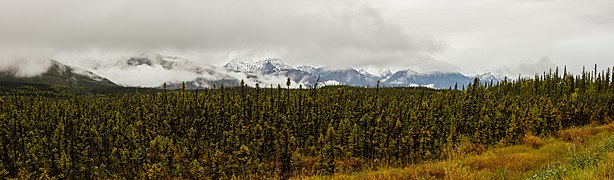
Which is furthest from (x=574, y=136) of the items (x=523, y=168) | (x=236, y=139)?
(x=236, y=139)

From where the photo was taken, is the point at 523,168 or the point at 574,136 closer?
the point at 523,168

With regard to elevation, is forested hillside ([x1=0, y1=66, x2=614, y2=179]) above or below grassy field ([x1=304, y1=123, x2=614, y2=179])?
below

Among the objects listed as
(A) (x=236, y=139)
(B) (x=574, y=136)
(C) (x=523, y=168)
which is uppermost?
(C) (x=523, y=168)

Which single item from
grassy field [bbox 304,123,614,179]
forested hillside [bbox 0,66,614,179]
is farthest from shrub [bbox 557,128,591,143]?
grassy field [bbox 304,123,614,179]

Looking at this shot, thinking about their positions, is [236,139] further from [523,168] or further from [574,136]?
[574,136]

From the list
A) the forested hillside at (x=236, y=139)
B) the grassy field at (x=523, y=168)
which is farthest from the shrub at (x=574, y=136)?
the grassy field at (x=523, y=168)

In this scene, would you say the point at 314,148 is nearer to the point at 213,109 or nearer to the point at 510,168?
the point at 213,109

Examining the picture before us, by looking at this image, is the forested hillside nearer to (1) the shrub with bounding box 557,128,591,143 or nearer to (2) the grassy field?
(1) the shrub with bounding box 557,128,591,143

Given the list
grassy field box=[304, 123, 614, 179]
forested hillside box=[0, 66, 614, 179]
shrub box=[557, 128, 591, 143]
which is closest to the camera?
grassy field box=[304, 123, 614, 179]

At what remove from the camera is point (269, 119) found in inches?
1245

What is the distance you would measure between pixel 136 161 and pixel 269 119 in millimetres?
10552

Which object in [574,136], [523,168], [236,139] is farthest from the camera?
[236,139]

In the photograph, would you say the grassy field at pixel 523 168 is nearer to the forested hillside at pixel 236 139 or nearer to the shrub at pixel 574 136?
the shrub at pixel 574 136

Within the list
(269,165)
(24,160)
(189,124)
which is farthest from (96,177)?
(269,165)
